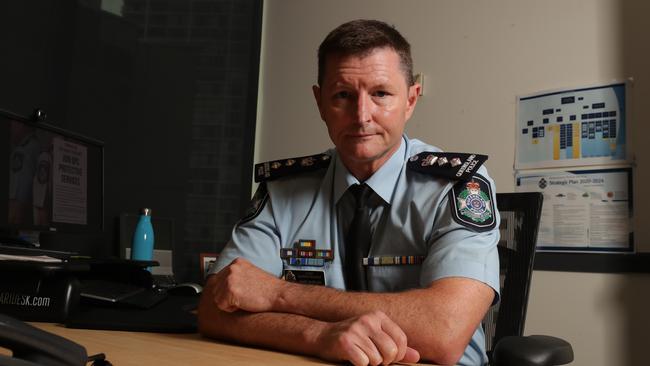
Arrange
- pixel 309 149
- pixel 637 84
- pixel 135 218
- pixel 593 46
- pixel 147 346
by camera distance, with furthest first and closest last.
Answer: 1. pixel 309 149
2. pixel 135 218
3. pixel 593 46
4. pixel 637 84
5. pixel 147 346

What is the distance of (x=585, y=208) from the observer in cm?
192

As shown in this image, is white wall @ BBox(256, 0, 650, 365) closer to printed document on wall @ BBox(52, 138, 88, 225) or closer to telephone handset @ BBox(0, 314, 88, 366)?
printed document on wall @ BBox(52, 138, 88, 225)

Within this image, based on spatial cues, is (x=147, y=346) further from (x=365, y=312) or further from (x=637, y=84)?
(x=637, y=84)

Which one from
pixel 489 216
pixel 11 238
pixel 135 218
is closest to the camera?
pixel 489 216

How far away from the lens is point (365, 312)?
1005 millimetres

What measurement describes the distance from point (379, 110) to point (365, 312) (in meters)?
0.50

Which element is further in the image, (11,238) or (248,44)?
(248,44)

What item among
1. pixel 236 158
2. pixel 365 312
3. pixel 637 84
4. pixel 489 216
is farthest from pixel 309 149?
pixel 365 312

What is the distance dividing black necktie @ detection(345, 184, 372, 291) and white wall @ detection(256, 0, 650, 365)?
3.25 ft

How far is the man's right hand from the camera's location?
87cm

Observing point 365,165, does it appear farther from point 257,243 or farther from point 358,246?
point 257,243

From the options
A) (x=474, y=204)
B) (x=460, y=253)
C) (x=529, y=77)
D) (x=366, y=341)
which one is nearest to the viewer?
(x=366, y=341)

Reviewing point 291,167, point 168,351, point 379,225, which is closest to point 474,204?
point 379,225

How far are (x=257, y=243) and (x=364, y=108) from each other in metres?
0.41
